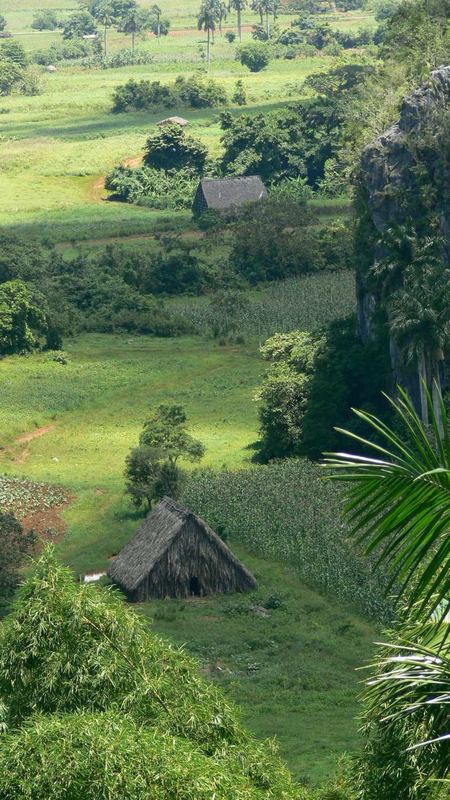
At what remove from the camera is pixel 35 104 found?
173 metres

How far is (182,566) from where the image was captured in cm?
4628

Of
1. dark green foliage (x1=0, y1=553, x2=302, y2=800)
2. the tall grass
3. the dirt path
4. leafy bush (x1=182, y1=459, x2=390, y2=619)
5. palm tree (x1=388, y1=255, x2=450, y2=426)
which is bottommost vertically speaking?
the tall grass

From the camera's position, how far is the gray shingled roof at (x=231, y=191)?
11000cm

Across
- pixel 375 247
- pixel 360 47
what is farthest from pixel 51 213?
pixel 360 47

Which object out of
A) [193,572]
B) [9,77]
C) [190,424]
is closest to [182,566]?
[193,572]

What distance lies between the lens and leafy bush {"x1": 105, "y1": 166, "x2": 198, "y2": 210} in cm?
11806

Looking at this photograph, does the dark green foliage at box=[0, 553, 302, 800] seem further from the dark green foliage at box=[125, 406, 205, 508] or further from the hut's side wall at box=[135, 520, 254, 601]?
the dark green foliage at box=[125, 406, 205, 508]

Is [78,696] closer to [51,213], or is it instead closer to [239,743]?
[239,743]

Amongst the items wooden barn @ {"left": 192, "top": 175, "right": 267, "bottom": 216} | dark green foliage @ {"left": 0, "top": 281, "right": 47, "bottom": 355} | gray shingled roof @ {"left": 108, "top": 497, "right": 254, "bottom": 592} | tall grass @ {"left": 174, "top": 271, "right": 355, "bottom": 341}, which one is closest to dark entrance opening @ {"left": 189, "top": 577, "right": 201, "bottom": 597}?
gray shingled roof @ {"left": 108, "top": 497, "right": 254, "bottom": 592}

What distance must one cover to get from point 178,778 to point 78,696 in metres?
3.12

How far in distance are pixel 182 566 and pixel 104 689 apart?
25053 mm

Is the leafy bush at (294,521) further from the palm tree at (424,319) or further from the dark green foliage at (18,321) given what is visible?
the dark green foliage at (18,321)

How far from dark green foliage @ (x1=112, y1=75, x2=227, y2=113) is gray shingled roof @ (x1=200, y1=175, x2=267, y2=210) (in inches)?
1842

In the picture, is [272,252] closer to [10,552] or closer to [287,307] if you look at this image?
[287,307]
